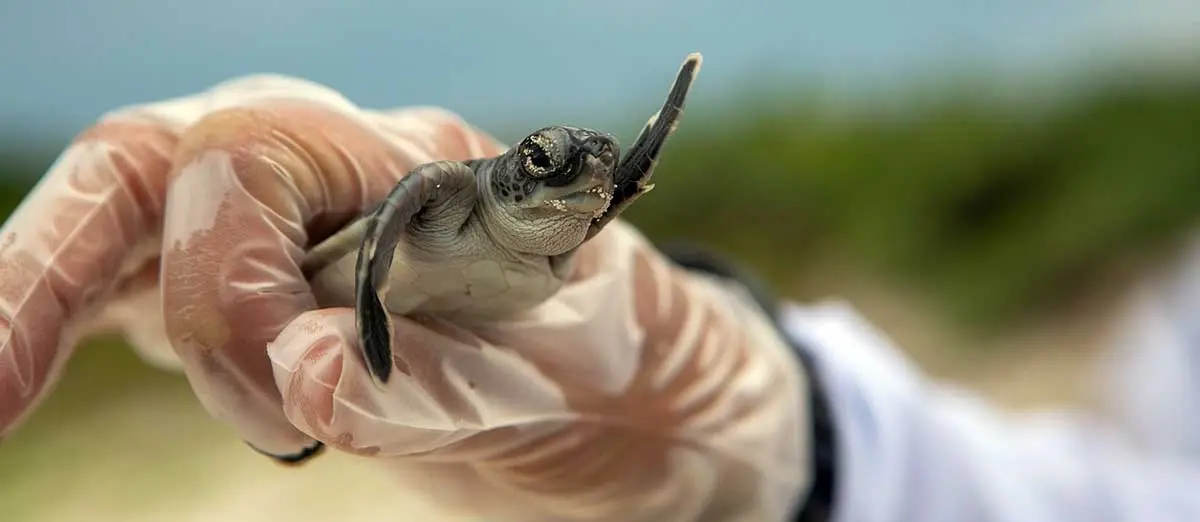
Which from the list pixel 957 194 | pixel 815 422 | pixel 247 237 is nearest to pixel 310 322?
pixel 247 237

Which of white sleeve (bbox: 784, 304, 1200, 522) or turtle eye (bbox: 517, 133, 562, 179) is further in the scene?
white sleeve (bbox: 784, 304, 1200, 522)

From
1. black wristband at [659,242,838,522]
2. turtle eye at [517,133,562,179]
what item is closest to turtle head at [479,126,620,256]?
turtle eye at [517,133,562,179]

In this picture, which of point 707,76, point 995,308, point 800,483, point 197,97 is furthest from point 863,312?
point 197,97

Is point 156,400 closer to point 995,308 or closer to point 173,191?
point 173,191

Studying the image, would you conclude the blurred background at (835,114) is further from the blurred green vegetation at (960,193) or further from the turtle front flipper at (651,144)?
the turtle front flipper at (651,144)

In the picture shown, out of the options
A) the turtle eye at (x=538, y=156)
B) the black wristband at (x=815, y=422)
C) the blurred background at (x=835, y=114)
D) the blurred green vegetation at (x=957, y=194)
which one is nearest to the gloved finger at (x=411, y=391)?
the turtle eye at (x=538, y=156)

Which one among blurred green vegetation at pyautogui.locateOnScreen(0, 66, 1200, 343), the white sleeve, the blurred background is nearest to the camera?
the white sleeve

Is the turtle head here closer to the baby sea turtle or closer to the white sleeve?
the baby sea turtle
